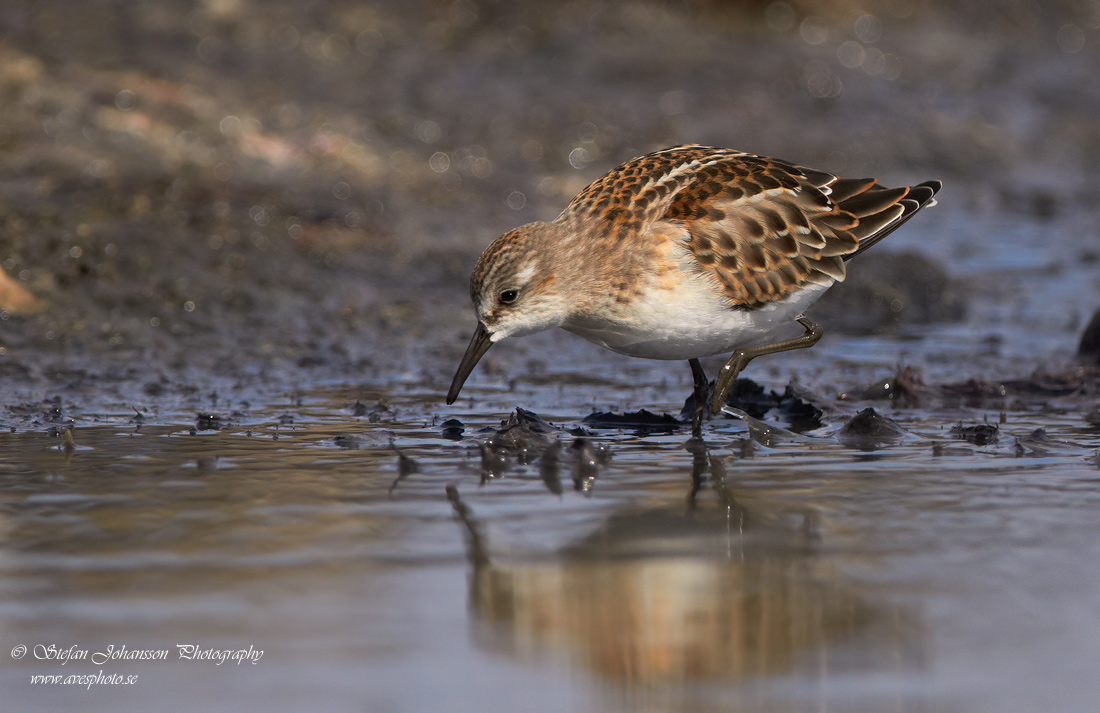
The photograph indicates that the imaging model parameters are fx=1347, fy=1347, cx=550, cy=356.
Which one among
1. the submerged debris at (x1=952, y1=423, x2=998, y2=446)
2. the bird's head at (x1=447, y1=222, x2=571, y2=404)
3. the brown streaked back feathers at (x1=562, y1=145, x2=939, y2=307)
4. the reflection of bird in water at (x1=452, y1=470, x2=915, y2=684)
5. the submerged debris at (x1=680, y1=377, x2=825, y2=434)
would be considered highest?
the brown streaked back feathers at (x1=562, y1=145, x2=939, y2=307)

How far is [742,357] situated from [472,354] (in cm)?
147

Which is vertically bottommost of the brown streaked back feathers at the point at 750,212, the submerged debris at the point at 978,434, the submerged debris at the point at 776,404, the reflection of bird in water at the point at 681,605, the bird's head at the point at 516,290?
the reflection of bird in water at the point at 681,605

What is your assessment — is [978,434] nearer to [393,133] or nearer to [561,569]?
[561,569]

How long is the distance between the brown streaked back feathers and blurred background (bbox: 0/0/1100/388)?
2.09 m

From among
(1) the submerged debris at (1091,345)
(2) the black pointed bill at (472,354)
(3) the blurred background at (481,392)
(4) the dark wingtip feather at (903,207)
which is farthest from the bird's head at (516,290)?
(1) the submerged debris at (1091,345)

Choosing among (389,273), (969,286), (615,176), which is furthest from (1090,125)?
(615,176)


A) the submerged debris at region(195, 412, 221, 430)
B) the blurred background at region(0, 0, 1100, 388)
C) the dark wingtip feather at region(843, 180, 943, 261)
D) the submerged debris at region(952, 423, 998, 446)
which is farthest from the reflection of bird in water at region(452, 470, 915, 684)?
the blurred background at region(0, 0, 1100, 388)

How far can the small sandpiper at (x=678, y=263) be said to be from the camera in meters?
6.67

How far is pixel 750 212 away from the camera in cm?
719

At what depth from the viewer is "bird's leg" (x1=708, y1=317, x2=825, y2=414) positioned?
7.05m

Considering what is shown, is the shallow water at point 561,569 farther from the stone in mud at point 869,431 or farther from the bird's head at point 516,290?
the bird's head at point 516,290

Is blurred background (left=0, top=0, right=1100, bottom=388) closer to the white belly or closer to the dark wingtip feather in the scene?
the white belly

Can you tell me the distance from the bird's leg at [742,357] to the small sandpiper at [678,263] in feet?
0.04

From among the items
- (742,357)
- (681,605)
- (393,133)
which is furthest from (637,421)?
(393,133)
